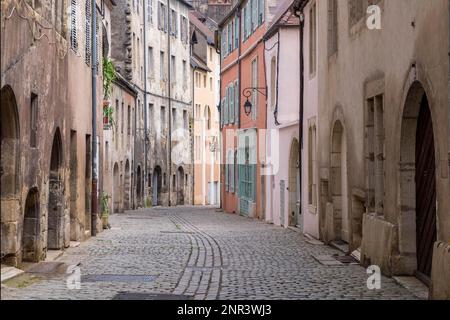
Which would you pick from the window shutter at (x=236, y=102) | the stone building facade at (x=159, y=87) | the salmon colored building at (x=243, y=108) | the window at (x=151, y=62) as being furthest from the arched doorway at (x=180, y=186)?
the window shutter at (x=236, y=102)

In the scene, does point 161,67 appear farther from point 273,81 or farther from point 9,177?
point 9,177

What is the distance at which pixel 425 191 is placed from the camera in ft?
40.0

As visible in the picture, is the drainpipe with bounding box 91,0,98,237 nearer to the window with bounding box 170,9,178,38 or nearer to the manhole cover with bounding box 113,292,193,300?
the manhole cover with bounding box 113,292,193,300

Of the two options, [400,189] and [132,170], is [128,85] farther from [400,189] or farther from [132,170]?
[400,189]

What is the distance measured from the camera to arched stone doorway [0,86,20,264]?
39.9 feet

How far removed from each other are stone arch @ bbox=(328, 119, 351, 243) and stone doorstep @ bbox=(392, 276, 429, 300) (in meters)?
5.91

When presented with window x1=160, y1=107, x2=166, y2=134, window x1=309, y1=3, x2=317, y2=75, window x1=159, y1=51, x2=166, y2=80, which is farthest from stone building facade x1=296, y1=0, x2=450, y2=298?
window x1=160, y1=107, x2=166, y2=134

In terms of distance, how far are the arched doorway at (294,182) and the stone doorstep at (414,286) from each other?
13.2m

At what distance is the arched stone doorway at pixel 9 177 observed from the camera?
1216 cm

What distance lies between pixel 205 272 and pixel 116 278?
157 cm

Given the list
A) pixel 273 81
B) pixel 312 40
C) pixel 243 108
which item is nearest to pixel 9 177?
pixel 312 40
